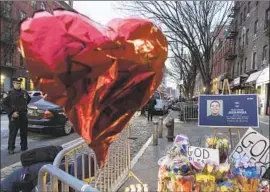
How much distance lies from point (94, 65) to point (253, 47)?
30.9 metres

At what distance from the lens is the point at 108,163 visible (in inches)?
171

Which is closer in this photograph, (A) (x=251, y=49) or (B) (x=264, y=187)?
(B) (x=264, y=187)

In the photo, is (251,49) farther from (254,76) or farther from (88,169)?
(88,169)

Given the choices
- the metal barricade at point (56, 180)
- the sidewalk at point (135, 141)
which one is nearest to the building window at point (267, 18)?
the sidewalk at point (135, 141)

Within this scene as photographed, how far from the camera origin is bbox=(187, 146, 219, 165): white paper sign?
126 inches

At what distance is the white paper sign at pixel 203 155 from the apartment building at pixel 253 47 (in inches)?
850

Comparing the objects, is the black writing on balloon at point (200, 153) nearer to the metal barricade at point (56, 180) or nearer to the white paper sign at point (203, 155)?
the white paper sign at point (203, 155)

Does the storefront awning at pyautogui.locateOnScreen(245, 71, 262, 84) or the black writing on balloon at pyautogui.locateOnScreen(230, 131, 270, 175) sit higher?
the storefront awning at pyautogui.locateOnScreen(245, 71, 262, 84)

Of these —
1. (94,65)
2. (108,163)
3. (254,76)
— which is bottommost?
(108,163)

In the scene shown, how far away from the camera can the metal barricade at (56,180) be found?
1778 millimetres

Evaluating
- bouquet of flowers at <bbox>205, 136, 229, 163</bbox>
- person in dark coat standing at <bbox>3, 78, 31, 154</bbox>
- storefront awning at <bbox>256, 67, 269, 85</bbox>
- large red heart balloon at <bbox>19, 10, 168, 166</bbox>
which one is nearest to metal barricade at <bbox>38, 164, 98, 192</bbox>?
large red heart balloon at <bbox>19, 10, 168, 166</bbox>

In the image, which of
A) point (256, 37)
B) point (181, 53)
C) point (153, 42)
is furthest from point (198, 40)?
point (153, 42)

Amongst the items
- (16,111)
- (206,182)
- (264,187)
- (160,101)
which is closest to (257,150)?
(264,187)

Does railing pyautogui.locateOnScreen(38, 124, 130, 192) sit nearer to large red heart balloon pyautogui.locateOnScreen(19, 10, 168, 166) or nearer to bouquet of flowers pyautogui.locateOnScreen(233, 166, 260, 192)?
large red heart balloon pyautogui.locateOnScreen(19, 10, 168, 166)
